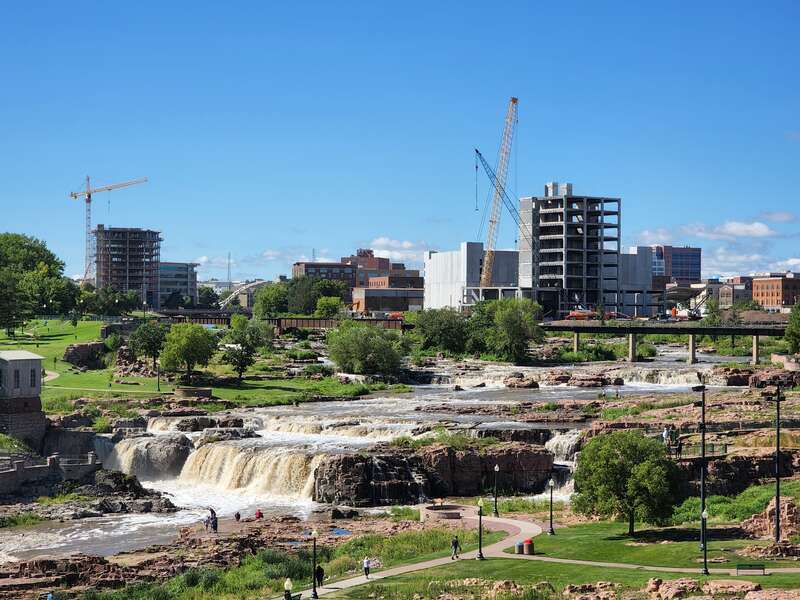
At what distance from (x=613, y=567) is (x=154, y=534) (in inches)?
1193

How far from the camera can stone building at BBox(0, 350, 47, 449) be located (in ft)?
302

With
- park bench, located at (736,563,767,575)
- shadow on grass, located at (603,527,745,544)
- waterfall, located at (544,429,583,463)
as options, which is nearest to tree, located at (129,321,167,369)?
waterfall, located at (544,429,583,463)

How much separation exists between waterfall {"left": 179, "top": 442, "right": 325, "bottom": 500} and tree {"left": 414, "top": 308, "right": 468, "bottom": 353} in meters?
91.7

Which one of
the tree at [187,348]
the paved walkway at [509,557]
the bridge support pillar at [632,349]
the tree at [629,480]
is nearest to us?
the paved walkway at [509,557]

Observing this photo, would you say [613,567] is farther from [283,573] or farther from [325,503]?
[325,503]

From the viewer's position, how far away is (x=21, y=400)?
93.0 meters

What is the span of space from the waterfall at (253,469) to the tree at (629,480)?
2637 cm

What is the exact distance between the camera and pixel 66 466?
270 feet

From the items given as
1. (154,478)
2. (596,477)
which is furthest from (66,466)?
(596,477)

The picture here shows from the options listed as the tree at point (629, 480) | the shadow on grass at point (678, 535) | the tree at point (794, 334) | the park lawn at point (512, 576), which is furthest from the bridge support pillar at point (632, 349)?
the park lawn at point (512, 576)

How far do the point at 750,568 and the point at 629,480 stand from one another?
1136 centimetres

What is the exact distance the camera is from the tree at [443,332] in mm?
178750

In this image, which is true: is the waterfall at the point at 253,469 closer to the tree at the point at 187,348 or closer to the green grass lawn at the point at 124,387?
the green grass lawn at the point at 124,387

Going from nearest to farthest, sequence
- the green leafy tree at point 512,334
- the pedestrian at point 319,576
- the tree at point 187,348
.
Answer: the pedestrian at point 319,576
the tree at point 187,348
the green leafy tree at point 512,334
